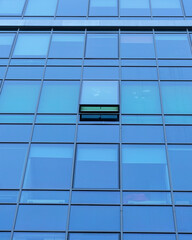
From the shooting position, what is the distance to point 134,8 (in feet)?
68.1

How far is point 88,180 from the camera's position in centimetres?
1320

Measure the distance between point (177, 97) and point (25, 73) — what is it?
23.0 ft

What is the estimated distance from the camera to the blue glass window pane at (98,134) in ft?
47.4

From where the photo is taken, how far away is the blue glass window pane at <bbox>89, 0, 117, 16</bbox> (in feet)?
A: 67.6

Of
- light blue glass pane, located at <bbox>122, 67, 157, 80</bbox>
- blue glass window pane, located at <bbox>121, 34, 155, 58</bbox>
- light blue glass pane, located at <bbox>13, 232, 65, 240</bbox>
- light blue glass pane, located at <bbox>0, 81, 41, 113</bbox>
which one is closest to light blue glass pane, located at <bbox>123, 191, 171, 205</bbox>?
light blue glass pane, located at <bbox>13, 232, 65, 240</bbox>

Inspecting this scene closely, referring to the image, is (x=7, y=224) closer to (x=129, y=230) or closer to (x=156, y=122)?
(x=129, y=230)

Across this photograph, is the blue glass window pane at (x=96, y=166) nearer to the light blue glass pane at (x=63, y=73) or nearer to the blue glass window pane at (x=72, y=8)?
the light blue glass pane at (x=63, y=73)

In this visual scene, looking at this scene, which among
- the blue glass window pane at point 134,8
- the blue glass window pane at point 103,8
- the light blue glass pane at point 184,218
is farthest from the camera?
the blue glass window pane at point 103,8

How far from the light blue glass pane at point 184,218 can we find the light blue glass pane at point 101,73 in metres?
7.06

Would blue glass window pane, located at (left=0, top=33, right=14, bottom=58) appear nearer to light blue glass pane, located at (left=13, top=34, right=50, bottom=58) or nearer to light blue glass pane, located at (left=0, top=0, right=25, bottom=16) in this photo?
light blue glass pane, located at (left=13, top=34, right=50, bottom=58)

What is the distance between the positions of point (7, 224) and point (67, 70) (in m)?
8.05

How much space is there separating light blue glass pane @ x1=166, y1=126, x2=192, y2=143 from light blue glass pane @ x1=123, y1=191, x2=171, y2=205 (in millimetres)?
2458

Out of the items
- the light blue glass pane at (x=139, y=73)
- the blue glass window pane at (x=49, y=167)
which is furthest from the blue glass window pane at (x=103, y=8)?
the blue glass window pane at (x=49, y=167)

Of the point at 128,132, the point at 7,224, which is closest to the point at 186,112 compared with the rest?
the point at 128,132
